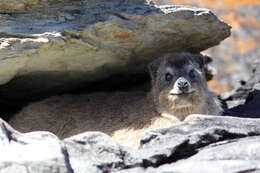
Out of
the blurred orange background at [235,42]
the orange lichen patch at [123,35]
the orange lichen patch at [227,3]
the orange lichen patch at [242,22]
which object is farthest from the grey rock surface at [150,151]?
the orange lichen patch at [242,22]

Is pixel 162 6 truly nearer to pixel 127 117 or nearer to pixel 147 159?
pixel 127 117

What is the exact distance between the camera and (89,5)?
25.0 ft

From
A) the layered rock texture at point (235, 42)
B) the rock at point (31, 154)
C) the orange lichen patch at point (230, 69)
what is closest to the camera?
the rock at point (31, 154)

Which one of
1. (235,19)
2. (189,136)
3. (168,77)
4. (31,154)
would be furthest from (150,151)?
(235,19)

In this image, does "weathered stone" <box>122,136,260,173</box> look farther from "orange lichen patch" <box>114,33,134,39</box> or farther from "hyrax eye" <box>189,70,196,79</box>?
"orange lichen patch" <box>114,33,134,39</box>

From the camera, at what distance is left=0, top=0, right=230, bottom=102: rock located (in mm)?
7078

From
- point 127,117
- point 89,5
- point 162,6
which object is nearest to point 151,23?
point 162,6

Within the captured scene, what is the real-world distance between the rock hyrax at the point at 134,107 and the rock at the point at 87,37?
507mm

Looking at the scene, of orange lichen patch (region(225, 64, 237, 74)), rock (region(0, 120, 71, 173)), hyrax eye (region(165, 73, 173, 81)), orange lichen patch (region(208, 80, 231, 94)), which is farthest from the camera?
orange lichen patch (region(225, 64, 237, 74))

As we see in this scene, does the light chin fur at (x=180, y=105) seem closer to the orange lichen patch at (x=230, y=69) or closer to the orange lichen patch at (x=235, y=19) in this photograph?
the orange lichen patch at (x=230, y=69)

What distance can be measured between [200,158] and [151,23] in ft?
11.2

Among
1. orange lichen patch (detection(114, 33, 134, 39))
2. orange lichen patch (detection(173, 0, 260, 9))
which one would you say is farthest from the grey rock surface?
orange lichen patch (detection(173, 0, 260, 9))

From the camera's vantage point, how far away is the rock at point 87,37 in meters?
7.08

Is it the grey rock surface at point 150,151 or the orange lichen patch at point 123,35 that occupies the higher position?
the orange lichen patch at point 123,35
